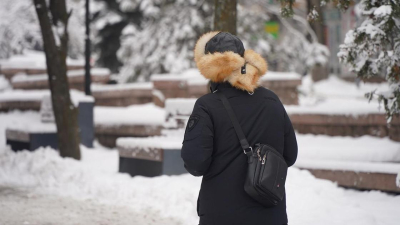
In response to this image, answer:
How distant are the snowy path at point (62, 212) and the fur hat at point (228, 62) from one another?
12.7 feet

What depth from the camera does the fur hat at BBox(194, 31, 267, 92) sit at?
4.30 metres

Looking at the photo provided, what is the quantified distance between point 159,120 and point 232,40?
9790 millimetres

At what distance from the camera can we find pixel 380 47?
802 cm

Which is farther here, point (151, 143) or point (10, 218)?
point (151, 143)

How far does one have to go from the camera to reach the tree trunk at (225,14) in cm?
981

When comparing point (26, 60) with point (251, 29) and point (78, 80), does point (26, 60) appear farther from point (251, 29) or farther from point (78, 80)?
point (251, 29)

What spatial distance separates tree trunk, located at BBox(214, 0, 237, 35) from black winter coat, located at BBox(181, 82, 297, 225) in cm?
559

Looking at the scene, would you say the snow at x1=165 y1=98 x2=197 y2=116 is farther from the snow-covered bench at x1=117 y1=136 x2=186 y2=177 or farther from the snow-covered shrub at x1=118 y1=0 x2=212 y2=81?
the snow-covered shrub at x1=118 y1=0 x2=212 y2=81

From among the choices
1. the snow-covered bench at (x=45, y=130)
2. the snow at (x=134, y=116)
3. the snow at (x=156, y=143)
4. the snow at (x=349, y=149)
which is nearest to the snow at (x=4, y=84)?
the snow at (x=134, y=116)

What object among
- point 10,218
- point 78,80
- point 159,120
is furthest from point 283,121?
point 78,80

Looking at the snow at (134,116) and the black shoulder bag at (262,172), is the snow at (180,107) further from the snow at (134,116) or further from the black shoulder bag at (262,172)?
the black shoulder bag at (262,172)

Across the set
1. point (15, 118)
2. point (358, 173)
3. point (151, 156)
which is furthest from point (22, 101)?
point (358, 173)

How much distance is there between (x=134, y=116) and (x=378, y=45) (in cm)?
809

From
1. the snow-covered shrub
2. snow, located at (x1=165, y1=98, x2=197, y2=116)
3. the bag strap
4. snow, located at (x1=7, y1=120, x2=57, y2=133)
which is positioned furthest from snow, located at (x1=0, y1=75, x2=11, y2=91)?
the bag strap
